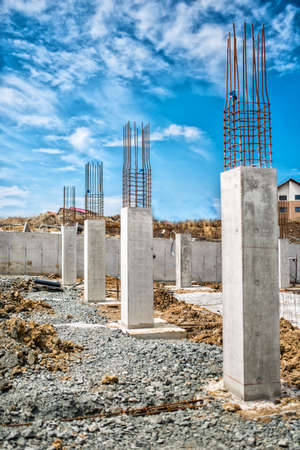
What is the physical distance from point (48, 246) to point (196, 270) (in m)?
9.74

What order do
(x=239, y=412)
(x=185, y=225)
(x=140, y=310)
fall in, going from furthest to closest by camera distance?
(x=185, y=225)
(x=140, y=310)
(x=239, y=412)

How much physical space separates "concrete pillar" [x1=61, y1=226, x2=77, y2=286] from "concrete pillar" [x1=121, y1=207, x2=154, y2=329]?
11.5 meters

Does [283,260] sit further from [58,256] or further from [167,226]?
[167,226]

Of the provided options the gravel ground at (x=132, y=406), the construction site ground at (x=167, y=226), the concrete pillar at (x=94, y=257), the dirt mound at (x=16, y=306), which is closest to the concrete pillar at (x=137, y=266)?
the gravel ground at (x=132, y=406)

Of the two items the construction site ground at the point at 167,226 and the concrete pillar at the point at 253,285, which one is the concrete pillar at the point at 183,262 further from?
the concrete pillar at the point at 253,285

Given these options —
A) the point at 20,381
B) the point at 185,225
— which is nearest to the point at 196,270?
the point at 185,225

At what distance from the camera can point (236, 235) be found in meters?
5.48

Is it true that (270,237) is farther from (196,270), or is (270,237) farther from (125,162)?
(196,270)

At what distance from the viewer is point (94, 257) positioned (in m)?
14.8

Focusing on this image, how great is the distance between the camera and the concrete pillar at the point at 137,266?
9.70m

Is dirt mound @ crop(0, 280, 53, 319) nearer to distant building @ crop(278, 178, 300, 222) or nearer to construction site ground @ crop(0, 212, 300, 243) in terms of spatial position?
construction site ground @ crop(0, 212, 300, 243)

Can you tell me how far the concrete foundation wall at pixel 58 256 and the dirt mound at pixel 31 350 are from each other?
18.1 m

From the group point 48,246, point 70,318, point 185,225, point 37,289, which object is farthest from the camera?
point 185,225

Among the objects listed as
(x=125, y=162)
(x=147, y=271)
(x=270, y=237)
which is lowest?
(x=147, y=271)
